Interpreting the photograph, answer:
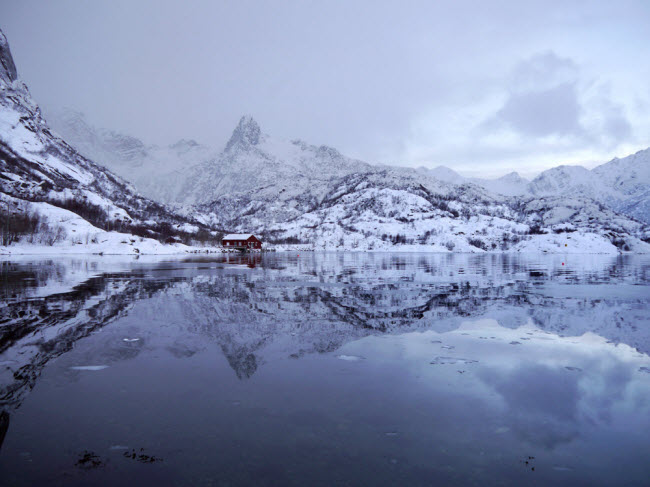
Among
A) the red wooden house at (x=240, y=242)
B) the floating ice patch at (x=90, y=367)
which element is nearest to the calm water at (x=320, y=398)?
the floating ice patch at (x=90, y=367)

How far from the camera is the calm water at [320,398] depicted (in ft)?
21.0

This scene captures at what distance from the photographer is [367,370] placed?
37.1ft

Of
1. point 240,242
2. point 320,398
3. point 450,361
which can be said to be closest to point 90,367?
point 320,398

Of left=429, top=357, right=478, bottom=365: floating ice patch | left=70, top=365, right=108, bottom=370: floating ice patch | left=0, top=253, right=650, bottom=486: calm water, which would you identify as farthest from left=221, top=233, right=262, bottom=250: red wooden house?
left=429, top=357, right=478, bottom=365: floating ice patch

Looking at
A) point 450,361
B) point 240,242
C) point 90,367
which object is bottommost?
point 450,361

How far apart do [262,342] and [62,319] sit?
911cm

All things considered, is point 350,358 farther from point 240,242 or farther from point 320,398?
point 240,242

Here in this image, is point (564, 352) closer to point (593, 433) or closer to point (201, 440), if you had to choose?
point (593, 433)

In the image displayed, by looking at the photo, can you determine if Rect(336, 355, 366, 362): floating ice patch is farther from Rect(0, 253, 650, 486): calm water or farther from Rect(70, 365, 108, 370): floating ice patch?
Rect(70, 365, 108, 370): floating ice patch

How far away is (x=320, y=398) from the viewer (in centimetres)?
918

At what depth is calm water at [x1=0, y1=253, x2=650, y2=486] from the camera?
252 inches

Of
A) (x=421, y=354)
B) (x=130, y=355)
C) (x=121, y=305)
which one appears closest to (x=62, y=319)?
(x=121, y=305)

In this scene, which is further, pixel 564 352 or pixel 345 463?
pixel 564 352

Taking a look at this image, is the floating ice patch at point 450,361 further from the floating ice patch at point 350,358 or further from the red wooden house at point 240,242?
the red wooden house at point 240,242
